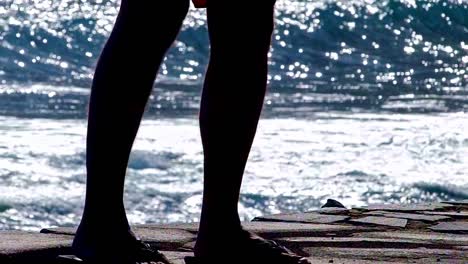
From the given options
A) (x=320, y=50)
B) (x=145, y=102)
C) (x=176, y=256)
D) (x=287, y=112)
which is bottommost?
(x=176, y=256)

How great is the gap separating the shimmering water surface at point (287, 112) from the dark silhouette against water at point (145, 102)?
0.19 ft

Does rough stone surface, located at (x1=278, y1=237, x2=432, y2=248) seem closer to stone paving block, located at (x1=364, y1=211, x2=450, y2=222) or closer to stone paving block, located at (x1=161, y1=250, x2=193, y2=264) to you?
stone paving block, located at (x1=161, y1=250, x2=193, y2=264)

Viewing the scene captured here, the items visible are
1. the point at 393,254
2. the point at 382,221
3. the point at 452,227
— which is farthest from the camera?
the point at 382,221

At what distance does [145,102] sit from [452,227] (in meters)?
1.86

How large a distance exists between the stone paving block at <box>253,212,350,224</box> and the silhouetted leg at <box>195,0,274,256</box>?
5.45 feet

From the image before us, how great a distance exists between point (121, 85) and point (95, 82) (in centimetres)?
6

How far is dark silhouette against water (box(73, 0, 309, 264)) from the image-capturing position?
9.52 feet

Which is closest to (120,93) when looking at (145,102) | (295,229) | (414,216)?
(145,102)

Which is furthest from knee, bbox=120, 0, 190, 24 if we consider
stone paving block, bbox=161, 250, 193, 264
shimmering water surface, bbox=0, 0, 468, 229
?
stone paving block, bbox=161, 250, 193, 264

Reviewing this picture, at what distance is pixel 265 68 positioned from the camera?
116 inches

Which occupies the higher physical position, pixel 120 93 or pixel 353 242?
pixel 120 93

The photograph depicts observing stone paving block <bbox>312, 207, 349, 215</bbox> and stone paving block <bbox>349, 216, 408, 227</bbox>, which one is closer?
stone paving block <bbox>349, 216, 408, 227</bbox>

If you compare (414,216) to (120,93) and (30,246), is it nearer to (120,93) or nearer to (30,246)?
(30,246)

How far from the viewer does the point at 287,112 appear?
1573 cm
